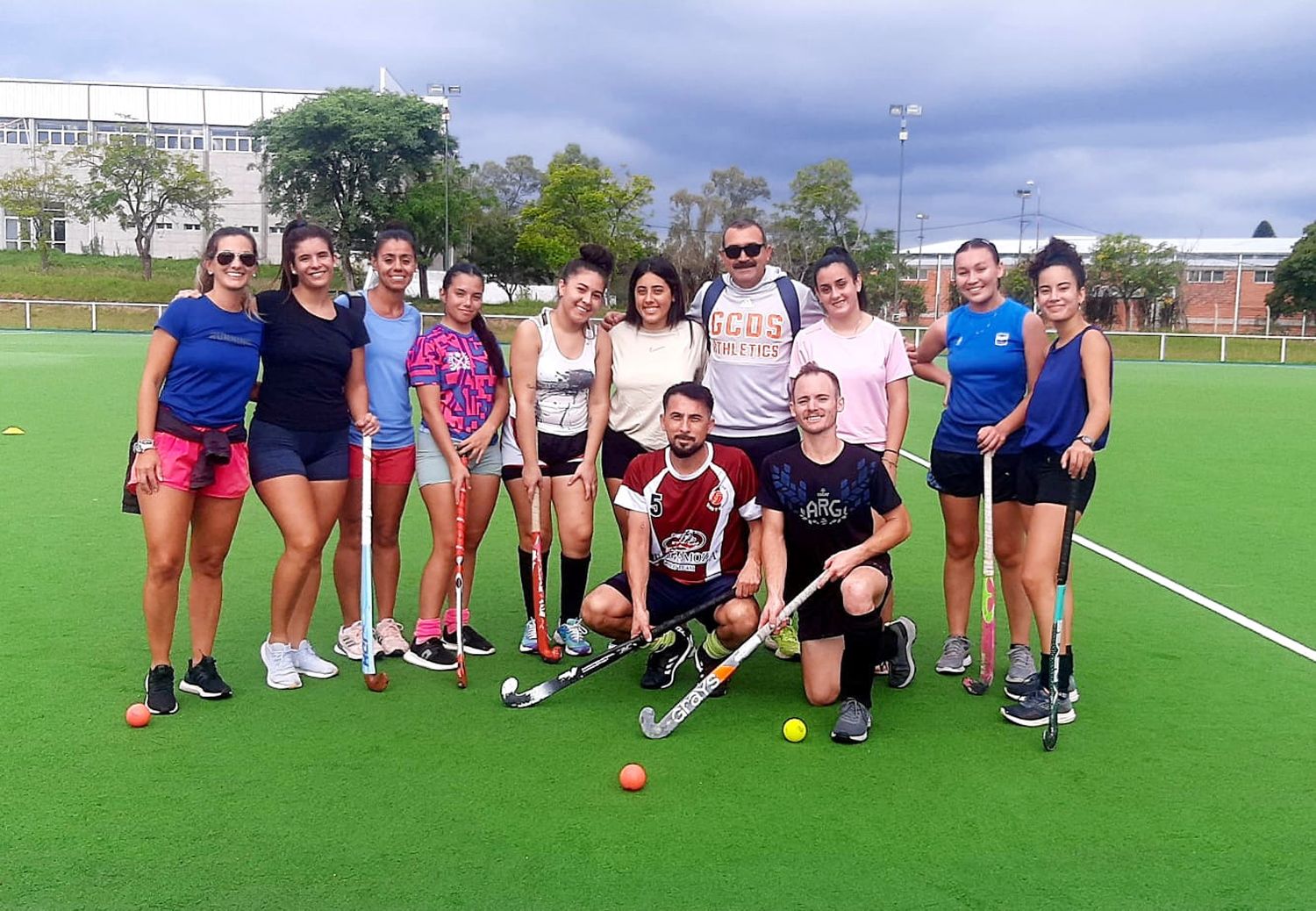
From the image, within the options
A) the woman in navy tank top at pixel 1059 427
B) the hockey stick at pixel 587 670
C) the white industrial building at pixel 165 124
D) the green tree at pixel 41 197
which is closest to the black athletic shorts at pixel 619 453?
the hockey stick at pixel 587 670

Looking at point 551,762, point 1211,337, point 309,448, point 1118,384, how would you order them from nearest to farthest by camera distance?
point 551,762
point 309,448
point 1118,384
point 1211,337

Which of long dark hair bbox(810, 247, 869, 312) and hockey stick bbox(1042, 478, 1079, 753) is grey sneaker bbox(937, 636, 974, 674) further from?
long dark hair bbox(810, 247, 869, 312)

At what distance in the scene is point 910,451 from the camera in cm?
1384

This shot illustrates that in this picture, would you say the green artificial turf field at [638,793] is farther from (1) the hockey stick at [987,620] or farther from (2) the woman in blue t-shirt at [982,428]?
(2) the woman in blue t-shirt at [982,428]

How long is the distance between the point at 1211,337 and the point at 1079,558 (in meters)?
33.1

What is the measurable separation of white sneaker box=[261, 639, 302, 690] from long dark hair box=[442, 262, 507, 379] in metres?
1.68

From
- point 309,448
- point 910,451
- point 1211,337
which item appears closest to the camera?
point 309,448

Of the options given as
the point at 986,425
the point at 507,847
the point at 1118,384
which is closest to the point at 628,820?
the point at 507,847

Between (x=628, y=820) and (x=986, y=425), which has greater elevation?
(x=986, y=425)

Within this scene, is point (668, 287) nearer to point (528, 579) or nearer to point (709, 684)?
point (528, 579)

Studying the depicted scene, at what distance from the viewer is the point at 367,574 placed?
5.18 meters

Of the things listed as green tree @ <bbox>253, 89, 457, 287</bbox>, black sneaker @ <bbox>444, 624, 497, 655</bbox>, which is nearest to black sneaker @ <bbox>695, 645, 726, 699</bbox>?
black sneaker @ <bbox>444, 624, 497, 655</bbox>

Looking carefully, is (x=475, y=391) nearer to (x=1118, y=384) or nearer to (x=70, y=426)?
(x=70, y=426)

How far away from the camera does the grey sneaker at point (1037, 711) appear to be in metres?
4.68
